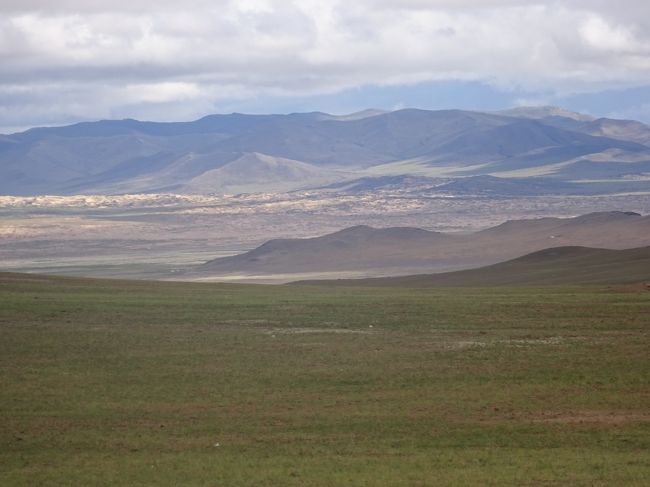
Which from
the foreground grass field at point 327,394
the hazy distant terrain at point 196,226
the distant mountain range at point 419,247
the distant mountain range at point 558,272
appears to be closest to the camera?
the foreground grass field at point 327,394

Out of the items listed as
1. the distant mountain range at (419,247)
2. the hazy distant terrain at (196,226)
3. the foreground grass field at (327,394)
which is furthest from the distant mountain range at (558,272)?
the hazy distant terrain at (196,226)

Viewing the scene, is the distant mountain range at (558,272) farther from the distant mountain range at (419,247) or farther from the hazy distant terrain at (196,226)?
the hazy distant terrain at (196,226)

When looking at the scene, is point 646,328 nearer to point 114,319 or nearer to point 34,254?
point 114,319

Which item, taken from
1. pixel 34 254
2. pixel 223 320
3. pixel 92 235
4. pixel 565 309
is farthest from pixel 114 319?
pixel 92 235

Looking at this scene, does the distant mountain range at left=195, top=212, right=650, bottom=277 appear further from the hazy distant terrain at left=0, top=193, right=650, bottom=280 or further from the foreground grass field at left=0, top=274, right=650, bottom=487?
the foreground grass field at left=0, top=274, right=650, bottom=487

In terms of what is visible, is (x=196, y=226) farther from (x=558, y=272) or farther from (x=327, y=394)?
(x=327, y=394)

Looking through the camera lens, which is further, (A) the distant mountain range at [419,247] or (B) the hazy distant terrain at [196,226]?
(B) the hazy distant terrain at [196,226]

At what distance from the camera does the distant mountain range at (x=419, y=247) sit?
3979 inches

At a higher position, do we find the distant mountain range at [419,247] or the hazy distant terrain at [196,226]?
the hazy distant terrain at [196,226]

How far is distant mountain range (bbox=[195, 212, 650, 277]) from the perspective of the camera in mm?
101062

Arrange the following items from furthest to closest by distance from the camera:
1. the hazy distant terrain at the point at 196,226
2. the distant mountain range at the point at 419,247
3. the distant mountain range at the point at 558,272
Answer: the hazy distant terrain at the point at 196,226 → the distant mountain range at the point at 419,247 → the distant mountain range at the point at 558,272

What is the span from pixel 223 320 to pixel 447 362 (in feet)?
42.0

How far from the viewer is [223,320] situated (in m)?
40.4

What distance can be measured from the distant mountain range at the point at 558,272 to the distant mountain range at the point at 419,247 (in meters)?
22.8
